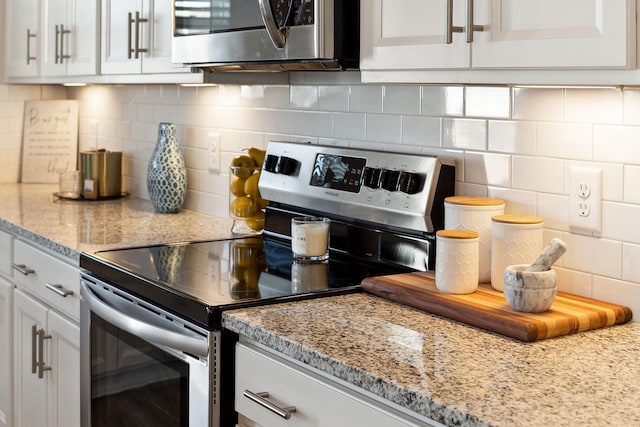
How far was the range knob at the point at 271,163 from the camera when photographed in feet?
8.18

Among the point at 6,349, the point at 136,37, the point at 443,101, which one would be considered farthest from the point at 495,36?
the point at 6,349

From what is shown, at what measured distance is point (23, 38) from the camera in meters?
3.64

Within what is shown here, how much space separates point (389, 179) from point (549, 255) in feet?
1.89

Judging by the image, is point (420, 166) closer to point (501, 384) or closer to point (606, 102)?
point (606, 102)

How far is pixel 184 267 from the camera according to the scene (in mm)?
2102

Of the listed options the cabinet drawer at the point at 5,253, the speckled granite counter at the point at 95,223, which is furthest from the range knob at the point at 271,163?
the cabinet drawer at the point at 5,253

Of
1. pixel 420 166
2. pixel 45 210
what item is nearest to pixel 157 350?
pixel 420 166

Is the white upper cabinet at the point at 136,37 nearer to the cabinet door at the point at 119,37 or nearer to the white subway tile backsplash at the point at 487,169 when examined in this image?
the cabinet door at the point at 119,37

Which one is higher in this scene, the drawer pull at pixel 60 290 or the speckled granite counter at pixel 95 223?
the speckled granite counter at pixel 95 223

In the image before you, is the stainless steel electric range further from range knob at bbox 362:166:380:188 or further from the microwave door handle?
the microwave door handle

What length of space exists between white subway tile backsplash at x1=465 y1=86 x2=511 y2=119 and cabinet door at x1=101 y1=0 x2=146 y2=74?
1257 millimetres

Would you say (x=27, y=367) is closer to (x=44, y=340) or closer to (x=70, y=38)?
(x=44, y=340)

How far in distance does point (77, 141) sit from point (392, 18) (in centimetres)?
255

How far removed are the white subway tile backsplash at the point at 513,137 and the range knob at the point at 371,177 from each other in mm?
306
